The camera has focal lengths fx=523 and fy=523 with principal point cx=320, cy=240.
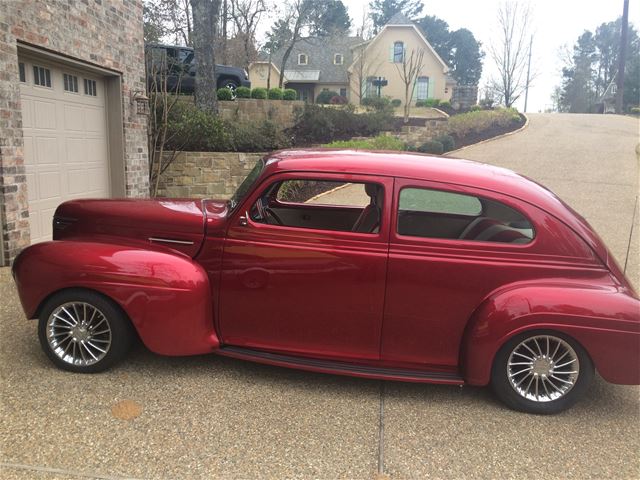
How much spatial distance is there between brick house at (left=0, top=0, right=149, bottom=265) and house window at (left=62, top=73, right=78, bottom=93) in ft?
0.05

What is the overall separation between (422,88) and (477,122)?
66.4 ft

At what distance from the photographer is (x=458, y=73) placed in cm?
5872

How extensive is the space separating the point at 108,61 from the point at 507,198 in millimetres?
7276

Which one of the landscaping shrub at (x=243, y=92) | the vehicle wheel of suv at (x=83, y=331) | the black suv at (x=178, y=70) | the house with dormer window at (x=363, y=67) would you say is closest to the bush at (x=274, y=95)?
the landscaping shrub at (x=243, y=92)

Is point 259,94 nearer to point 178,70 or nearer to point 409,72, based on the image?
point 178,70

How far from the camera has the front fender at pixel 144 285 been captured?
3.49 m

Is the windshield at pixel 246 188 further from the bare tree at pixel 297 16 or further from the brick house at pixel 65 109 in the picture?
the bare tree at pixel 297 16

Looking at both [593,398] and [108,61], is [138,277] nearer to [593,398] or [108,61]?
[593,398]

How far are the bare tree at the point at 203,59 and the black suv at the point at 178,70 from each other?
452 millimetres

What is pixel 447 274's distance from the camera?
3381 millimetres

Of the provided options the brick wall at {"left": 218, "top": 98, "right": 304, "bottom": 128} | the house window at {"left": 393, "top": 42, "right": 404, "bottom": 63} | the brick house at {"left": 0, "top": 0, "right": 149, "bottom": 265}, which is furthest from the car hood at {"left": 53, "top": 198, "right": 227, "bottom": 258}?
the house window at {"left": 393, "top": 42, "right": 404, "bottom": 63}

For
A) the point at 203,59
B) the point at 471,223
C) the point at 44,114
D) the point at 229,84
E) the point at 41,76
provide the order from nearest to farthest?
the point at 471,223 → the point at 41,76 → the point at 44,114 → the point at 203,59 → the point at 229,84

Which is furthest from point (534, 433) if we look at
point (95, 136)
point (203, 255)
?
point (95, 136)

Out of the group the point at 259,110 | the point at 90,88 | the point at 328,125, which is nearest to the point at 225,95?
the point at 259,110
